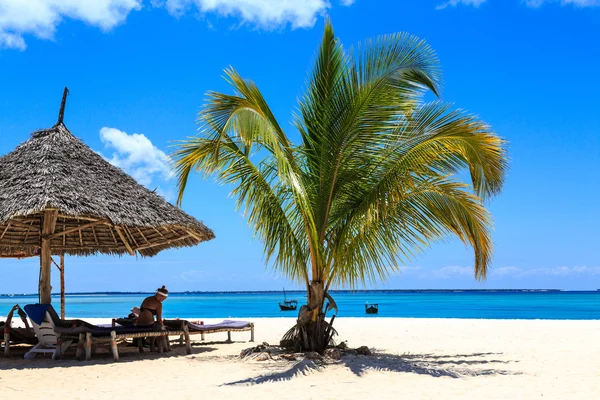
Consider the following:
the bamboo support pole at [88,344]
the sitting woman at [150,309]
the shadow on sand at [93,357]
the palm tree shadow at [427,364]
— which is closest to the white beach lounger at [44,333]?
the shadow on sand at [93,357]

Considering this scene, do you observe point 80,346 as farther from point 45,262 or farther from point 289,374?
point 289,374

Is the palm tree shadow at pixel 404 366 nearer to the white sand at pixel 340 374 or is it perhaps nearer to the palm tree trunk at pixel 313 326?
the white sand at pixel 340 374

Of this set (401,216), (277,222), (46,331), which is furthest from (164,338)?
(401,216)

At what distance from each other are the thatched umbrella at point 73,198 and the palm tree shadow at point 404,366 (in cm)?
303

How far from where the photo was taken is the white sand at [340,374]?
588cm

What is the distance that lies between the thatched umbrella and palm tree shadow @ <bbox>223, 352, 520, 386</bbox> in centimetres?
303

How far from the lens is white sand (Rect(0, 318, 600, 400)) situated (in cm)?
588

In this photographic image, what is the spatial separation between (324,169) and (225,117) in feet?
4.54

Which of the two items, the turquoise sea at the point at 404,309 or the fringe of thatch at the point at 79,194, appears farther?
the turquoise sea at the point at 404,309

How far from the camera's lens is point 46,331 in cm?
840

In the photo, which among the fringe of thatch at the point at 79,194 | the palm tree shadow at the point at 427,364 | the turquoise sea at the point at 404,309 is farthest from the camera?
the turquoise sea at the point at 404,309

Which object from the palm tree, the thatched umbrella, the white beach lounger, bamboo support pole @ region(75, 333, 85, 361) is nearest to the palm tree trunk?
the palm tree

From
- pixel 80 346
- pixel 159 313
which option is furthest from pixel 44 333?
pixel 159 313

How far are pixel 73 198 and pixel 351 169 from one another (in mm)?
3513
